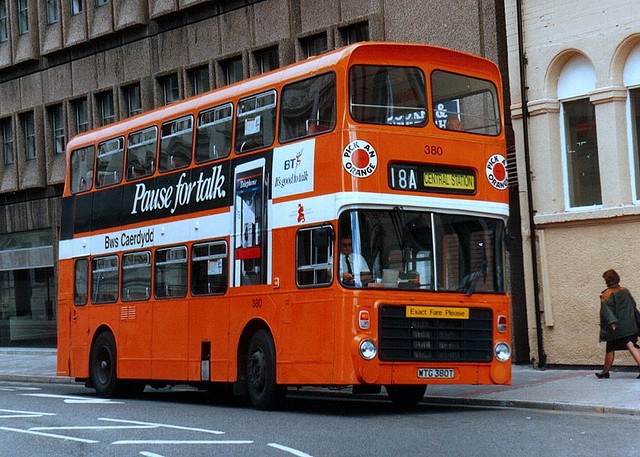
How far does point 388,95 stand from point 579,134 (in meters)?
7.50

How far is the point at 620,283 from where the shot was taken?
21797 mm

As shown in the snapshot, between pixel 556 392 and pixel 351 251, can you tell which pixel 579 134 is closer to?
pixel 556 392

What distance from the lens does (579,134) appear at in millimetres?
23234

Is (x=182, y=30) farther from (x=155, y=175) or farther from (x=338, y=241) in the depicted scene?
(x=338, y=241)

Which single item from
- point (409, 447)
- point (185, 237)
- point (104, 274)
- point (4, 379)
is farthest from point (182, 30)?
Result: point (409, 447)

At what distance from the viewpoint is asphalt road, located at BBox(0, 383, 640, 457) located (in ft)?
41.1

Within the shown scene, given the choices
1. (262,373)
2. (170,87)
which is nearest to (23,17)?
(170,87)

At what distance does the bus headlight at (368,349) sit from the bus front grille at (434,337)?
108 mm

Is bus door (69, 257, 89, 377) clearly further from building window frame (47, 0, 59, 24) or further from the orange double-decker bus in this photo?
building window frame (47, 0, 59, 24)

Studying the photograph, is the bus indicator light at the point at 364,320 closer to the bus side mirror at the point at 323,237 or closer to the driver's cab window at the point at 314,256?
the driver's cab window at the point at 314,256

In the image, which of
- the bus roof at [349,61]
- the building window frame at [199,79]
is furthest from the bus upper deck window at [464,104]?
the building window frame at [199,79]

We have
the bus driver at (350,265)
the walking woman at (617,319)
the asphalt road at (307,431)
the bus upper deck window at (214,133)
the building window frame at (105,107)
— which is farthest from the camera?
the building window frame at (105,107)

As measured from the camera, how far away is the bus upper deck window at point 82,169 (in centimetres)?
2351

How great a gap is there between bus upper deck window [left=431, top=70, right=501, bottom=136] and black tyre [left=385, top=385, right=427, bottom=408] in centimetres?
373
